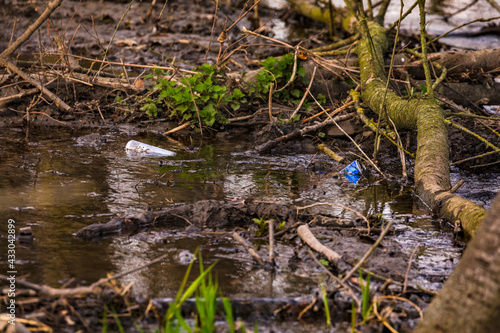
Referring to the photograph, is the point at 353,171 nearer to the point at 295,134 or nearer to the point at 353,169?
the point at 353,169

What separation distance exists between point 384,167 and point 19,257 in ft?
12.3

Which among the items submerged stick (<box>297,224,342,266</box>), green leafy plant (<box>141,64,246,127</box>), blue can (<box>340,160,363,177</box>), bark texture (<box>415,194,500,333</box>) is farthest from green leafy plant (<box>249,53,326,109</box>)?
bark texture (<box>415,194,500,333</box>)

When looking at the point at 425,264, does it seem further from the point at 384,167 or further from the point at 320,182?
the point at 384,167

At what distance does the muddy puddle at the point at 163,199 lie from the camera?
10.5 ft

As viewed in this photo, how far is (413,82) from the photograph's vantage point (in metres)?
6.94

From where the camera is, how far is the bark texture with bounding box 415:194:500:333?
191cm

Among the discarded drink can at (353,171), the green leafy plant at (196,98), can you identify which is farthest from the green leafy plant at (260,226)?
the green leafy plant at (196,98)

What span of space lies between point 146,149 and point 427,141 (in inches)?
109

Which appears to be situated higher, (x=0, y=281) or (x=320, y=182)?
(x=320, y=182)

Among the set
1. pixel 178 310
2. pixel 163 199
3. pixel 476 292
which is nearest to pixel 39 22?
pixel 163 199

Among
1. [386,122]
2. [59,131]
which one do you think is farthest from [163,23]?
[386,122]

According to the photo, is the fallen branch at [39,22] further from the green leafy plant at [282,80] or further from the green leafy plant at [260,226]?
the green leafy plant at [260,226]

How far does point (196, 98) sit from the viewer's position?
6.61m

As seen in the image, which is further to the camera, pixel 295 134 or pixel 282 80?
pixel 282 80
